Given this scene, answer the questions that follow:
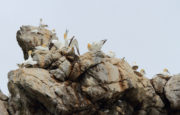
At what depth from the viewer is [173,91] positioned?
18.5 m

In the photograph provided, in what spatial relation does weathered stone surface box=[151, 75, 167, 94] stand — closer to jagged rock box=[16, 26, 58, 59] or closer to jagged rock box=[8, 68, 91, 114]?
jagged rock box=[8, 68, 91, 114]

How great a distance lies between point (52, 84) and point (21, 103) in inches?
120

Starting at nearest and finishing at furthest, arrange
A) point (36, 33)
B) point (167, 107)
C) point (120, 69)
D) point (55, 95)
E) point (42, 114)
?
point (55, 95)
point (42, 114)
point (120, 69)
point (167, 107)
point (36, 33)

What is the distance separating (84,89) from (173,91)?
6575mm

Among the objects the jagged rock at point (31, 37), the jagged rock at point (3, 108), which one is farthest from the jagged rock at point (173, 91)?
the jagged rock at point (3, 108)

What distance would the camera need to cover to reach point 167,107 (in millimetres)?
18844

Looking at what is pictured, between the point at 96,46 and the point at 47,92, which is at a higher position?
the point at 96,46

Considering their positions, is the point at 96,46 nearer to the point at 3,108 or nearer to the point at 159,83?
the point at 159,83

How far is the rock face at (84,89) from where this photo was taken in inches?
609

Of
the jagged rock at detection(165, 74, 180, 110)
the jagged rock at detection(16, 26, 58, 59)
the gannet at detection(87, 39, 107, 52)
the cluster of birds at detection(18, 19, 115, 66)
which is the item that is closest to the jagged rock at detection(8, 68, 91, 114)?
the cluster of birds at detection(18, 19, 115, 66)

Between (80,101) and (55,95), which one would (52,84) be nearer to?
(55,95)

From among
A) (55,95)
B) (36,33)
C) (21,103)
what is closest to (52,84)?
(55,95)

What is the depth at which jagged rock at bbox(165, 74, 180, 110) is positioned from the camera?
18078 mm

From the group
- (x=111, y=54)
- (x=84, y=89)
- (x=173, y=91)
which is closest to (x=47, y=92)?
(x=84, y=89)
